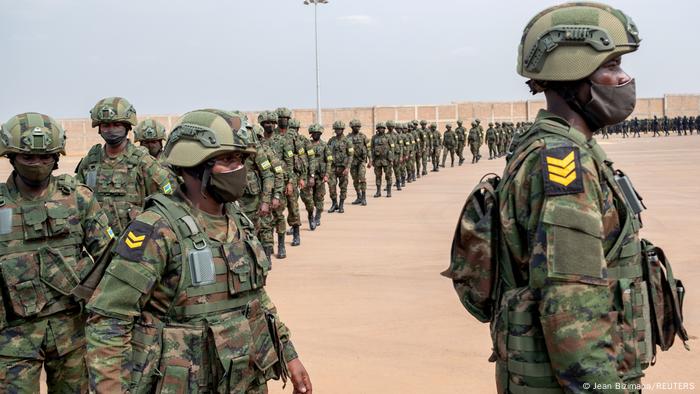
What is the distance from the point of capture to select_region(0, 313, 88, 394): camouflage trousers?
374 cm

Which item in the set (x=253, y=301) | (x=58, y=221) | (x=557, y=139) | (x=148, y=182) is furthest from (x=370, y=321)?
(x=557, y=139)

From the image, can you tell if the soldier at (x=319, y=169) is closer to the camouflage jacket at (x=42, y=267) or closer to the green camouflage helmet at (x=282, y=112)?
the green camouflage helmet at (x=282, y=112)

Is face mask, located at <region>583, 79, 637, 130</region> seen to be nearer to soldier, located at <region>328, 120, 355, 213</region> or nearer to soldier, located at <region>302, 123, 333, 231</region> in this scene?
soldier, located at <region>302, 123, 333, 231</region>

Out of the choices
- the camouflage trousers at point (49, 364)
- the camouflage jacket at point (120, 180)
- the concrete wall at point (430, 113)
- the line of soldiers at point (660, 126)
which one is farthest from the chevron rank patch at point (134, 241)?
the concrete wall at point (430, 113)

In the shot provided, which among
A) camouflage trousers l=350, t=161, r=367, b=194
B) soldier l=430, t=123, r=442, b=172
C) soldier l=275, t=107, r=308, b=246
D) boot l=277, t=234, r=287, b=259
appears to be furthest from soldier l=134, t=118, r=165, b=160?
soldier l=430, t=123, r=442, b=172

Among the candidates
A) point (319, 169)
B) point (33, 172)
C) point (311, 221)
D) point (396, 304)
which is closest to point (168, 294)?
point (33, 172)

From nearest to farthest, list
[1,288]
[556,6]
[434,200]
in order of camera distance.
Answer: [556,6]
[1,288]
[434,200]

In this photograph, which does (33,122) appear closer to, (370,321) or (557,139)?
(557,139)

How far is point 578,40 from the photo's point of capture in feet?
7.79

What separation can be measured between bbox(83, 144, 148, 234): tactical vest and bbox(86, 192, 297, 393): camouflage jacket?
404 centimetres

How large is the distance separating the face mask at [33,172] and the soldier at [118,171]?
2.54 meters

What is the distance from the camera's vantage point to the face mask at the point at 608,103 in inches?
95.2

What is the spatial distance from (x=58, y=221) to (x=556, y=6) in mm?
3106

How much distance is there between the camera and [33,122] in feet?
13.6
